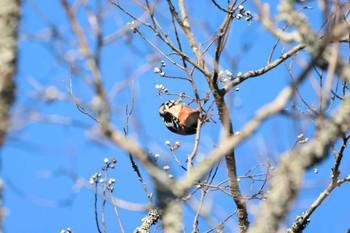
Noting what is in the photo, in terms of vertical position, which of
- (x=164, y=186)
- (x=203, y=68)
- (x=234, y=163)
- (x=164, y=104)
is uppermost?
(x=164, y=104)

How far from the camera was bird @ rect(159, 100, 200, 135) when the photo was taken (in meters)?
5.99

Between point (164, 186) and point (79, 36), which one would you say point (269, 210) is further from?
point (79, 36)

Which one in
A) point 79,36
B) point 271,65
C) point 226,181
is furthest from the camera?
point 226,181

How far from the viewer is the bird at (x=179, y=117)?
5992mm

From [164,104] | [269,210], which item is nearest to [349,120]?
[269,210]

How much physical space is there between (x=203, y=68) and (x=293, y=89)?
204 centimetres

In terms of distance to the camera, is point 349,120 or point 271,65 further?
point 271,65

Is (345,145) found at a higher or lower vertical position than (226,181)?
lower

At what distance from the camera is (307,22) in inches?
95.7

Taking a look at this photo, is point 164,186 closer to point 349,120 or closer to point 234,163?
point 349,120

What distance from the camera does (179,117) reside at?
603 cm

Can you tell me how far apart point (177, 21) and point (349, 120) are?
2.07 meters

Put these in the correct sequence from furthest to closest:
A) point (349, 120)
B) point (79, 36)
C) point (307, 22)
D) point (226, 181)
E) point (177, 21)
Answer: point (226, 181) → point (177, 21) → point (307, 22) → point (349, 120) → point (79, 36)

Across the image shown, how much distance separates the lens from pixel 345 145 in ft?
12.4
